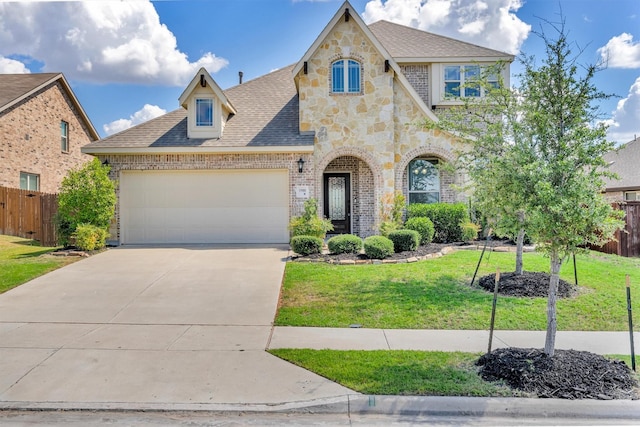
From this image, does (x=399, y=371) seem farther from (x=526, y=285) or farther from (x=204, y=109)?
(x=204, y=109)

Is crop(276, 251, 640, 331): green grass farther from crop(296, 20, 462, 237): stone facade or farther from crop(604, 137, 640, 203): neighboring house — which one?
crop(604, 137, 640, 203): neighboring house

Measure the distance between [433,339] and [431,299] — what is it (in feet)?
6.00

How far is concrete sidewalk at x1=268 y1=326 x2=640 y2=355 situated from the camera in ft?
18.9

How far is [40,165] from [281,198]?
12.8 meters

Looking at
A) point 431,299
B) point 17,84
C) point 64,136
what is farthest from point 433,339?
point 64,136

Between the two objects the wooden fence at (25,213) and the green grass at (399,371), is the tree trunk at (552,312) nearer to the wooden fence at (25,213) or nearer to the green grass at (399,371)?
the green grass at (399,371)

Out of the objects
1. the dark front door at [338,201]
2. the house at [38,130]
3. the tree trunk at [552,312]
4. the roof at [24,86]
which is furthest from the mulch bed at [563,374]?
the roof at [24,86]

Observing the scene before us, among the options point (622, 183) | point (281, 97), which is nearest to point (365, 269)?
point (281, 97)

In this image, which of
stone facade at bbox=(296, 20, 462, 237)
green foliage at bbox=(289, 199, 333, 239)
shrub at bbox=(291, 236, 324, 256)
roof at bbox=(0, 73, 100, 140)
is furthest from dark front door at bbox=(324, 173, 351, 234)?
roof at bbox=(0, 73, 100, 140)

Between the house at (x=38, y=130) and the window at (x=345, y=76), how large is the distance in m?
13.5

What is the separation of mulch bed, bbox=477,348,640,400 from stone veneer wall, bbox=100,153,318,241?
391 inches

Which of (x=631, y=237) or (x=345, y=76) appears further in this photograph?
(x=345, y=76)

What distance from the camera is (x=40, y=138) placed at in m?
20.1

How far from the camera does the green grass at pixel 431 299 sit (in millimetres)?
6914
